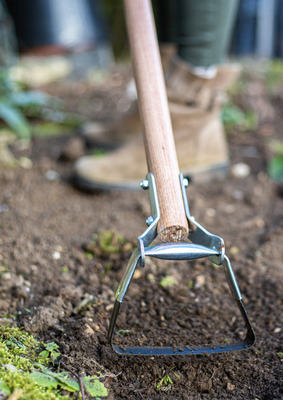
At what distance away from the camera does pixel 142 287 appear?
1070 millimetres

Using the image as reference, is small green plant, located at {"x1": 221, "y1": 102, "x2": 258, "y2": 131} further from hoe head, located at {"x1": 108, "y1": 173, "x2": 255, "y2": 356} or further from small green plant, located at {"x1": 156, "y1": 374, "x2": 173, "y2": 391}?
small green plant, located at {"x1": 156, "y1": 374, "x2": 173, "y2": 391}

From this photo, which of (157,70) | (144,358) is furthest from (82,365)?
(157,70)

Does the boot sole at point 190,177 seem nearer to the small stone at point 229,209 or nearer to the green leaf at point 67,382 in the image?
the small stone at point 229,209

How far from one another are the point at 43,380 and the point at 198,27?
4.72 feet

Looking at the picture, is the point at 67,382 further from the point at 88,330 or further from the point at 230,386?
the point at 230,386

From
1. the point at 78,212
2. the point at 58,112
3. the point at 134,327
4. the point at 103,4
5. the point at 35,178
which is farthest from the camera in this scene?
the point at 103,4

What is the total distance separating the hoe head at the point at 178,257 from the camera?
0.70 meters

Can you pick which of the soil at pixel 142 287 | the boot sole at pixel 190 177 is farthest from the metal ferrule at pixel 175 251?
the boot sole at pixel 190 177

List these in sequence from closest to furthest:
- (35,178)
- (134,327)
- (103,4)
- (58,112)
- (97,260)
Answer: (134,327)
(97,260)
(35,178)
(58,112)
(103,4)

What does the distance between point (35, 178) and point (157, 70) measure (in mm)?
1027

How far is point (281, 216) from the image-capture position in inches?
60.2

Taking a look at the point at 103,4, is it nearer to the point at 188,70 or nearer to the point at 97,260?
the point at 188,70

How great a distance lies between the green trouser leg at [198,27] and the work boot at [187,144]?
0.10 meters

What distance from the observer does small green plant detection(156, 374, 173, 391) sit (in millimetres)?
751
